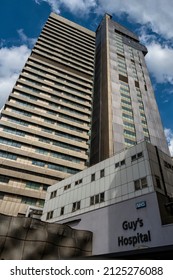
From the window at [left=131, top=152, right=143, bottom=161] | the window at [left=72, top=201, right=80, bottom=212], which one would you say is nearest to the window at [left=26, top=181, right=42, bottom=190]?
the window at [left=72, top=201, right=80, bottom=212]

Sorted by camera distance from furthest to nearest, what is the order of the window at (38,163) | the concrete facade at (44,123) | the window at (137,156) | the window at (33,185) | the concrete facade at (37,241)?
the window at (38,163) → the window at (33,185) → the concrete facade at (44,123) → the window at (137,156) → the concrete facade at (37,241)

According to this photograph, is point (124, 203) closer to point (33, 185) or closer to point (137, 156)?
point (137, 156)

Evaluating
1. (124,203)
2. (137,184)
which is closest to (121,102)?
(137,184)

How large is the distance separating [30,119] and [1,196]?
74.3 feet

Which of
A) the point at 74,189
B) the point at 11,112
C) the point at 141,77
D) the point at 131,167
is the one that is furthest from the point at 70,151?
the point at 141,77

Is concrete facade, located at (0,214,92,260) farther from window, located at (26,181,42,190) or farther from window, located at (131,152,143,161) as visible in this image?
window, located at (26,181,42,190)

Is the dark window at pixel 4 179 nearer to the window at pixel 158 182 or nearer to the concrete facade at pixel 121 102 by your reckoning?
the concrete facade at pixel 121 102

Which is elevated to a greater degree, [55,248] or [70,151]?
[70,151]

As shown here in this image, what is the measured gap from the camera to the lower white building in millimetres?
21781

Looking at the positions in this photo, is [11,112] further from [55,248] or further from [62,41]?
[62,41]

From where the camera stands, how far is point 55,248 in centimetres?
2295

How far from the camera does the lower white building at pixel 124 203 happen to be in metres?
21.8

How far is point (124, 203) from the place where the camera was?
2514 centimetres

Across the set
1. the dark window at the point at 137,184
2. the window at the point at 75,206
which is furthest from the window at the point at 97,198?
the dark window at the point at 137,184
